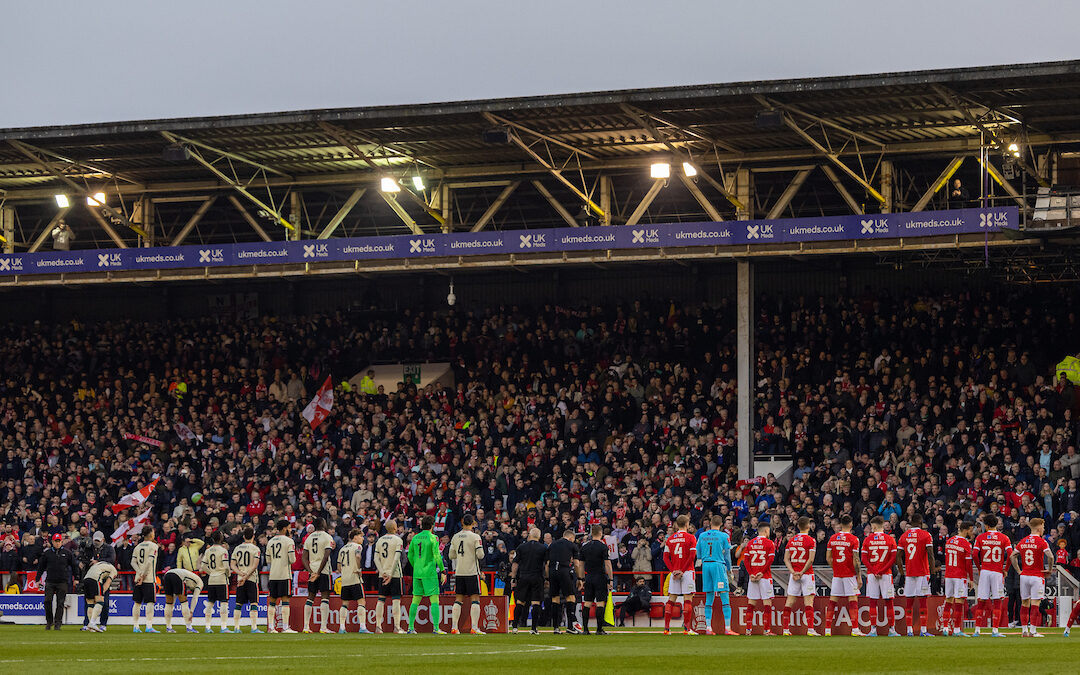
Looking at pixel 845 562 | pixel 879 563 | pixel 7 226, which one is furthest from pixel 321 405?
pixel 879 563

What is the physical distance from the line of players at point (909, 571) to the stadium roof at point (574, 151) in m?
9.89

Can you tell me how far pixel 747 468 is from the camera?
31906 mm

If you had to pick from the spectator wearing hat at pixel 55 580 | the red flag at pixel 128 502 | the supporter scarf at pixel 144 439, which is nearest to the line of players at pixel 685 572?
the spectator wearing hat at pixel 55 580

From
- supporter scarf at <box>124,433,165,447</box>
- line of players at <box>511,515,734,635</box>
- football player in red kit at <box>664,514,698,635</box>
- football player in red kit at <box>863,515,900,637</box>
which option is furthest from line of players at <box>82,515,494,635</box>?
supporter scarf at <box>124,433,165,447</box>

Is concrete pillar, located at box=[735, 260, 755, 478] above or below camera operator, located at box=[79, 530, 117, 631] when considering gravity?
above

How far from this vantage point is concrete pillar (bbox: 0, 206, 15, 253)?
38653 millimetres

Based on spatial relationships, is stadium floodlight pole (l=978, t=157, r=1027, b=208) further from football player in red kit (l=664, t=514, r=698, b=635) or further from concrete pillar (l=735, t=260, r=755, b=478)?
football player in red kit (l=664, t=514, r=698, b=635)

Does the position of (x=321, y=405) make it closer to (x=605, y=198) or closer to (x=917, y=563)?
(x=605, y=198)

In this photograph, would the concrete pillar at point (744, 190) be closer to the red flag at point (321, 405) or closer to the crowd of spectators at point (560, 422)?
the crowd of spectators at point (560, 422)

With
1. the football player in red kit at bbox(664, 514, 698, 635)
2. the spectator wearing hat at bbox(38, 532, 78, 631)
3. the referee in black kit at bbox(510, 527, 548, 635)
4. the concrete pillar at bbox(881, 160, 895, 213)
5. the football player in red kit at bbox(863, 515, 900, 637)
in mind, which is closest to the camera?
the football player in red kit at bbox(863, 515, 900, 637)

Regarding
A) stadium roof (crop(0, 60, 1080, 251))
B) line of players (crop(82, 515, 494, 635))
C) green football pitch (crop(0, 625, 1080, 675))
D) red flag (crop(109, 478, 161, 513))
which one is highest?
stadium roof (crop(0, 60, 1080, 251))

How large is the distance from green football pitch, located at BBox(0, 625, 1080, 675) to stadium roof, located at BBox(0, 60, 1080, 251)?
1186cm

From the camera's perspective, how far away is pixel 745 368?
107 feet

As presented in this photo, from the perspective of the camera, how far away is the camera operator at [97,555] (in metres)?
25.6
